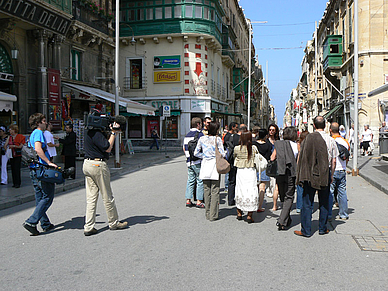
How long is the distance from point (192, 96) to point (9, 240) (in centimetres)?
2567

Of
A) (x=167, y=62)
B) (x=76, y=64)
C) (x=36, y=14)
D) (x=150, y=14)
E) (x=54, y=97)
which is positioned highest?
(x=150, y=14)

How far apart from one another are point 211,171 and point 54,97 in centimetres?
1189

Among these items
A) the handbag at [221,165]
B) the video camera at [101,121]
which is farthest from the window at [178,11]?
the video camera at [101,121]

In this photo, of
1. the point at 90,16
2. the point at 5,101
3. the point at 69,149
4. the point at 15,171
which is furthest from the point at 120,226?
the point at 90,16

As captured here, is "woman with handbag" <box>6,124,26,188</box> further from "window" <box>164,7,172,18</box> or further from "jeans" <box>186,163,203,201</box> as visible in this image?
"window" <box>164,7,172,18</box>

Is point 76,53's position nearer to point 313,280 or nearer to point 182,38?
point 182,38

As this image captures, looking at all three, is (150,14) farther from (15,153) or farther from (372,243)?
(372,243)

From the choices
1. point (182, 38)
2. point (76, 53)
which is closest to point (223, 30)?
point (182, 38)

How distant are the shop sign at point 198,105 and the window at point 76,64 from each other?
12.0 metres

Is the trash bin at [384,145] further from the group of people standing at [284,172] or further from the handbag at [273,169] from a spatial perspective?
the handbag at [273,169]

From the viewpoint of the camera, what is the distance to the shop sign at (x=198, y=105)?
3070 centimetres

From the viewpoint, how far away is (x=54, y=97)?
1672 centimetres

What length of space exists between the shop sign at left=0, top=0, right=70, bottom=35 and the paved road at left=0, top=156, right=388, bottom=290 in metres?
8.74

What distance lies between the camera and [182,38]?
3042 cm
